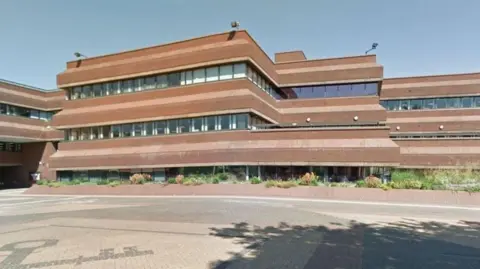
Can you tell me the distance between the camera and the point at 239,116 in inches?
998

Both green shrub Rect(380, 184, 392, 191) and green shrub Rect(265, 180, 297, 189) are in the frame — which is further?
green shrub Rect(265, 180, 297, 189)

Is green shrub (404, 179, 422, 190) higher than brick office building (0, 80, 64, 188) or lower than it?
lower

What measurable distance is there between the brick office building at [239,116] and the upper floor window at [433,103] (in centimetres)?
16

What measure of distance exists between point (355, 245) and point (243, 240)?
8.98ft

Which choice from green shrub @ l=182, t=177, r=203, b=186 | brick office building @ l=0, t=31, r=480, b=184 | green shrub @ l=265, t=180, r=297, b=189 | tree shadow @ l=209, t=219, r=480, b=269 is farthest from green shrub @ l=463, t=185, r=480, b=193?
green shrub @ l=182, t=177, r=203, b=186

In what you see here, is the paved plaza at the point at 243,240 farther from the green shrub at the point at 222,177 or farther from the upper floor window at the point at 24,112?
the upper floor window at the point at 24,112

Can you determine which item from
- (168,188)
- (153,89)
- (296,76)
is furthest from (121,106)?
(296,76)

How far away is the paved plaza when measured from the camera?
634 centimetres

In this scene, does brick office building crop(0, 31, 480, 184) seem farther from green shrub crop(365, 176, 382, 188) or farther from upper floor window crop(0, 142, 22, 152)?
upper floor window crop(0, 142, 22, 152)

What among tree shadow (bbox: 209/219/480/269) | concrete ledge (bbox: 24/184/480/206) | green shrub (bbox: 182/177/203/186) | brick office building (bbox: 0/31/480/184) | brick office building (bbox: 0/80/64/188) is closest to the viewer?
tree shadow (bbox: 209/219/480/269)

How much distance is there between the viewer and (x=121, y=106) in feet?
101

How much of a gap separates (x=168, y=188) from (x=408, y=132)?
30988mm

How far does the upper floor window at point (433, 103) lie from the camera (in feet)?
124

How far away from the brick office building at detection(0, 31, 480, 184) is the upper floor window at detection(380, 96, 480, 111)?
0.53 feet
